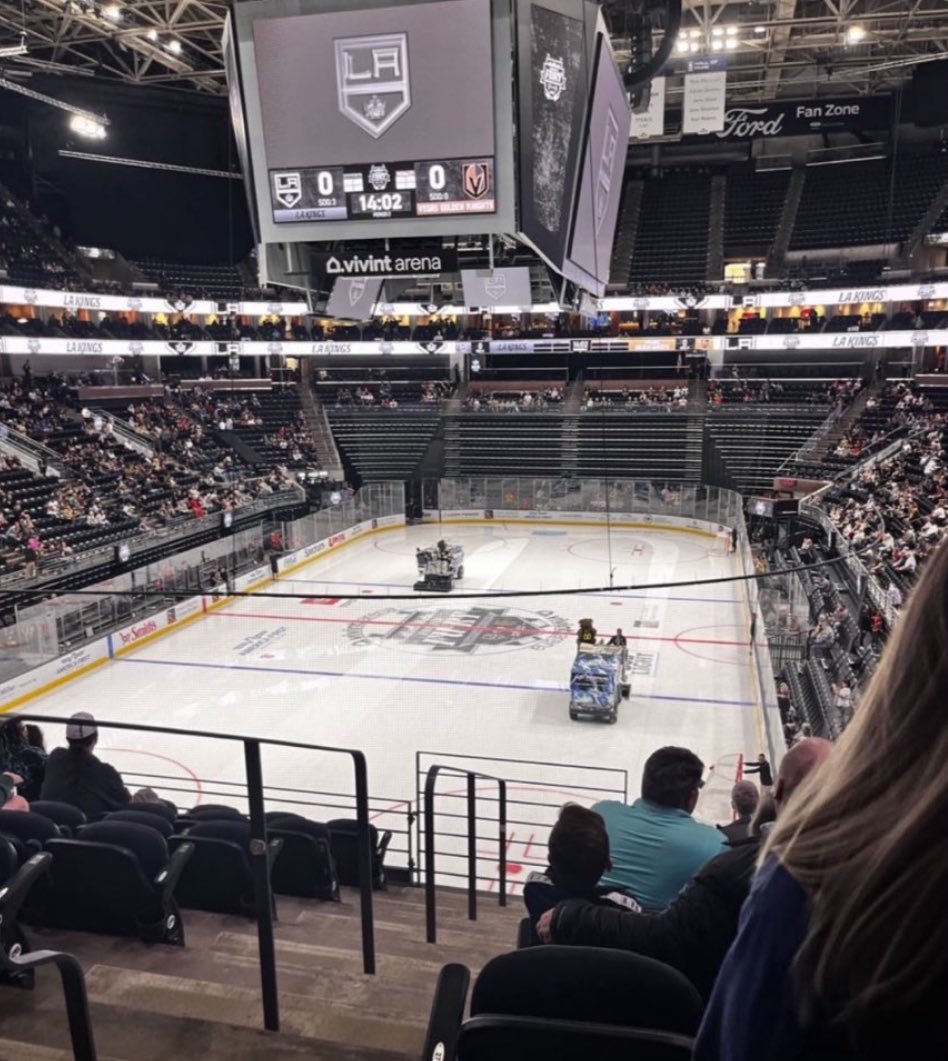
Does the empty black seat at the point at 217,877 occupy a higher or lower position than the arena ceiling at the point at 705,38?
lower

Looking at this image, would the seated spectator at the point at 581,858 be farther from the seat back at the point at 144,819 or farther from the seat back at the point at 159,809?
the seat back at the point at 159,809

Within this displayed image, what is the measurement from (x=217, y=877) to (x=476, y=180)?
4.07 metres

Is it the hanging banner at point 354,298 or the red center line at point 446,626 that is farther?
the red center line at point 446,626

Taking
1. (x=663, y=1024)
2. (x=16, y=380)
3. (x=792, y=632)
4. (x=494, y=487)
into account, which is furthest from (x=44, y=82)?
(x=663, y=1024)

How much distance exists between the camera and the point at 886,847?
86 centimetres

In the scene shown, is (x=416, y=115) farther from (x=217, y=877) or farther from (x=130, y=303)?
(x=130, y=303)

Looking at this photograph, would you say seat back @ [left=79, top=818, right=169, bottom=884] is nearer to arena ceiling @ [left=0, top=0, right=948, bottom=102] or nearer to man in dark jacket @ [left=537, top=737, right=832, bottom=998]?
man in dark jacket @ [left=537, top=737, right=832, bottom=998]

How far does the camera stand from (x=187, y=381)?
3612 cm

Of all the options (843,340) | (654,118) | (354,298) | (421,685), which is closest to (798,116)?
(843,340)

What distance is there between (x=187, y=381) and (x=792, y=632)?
30.4 metres

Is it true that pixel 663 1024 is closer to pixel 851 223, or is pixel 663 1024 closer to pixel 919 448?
pixel 919 448

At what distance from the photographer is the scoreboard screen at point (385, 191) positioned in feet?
16.2

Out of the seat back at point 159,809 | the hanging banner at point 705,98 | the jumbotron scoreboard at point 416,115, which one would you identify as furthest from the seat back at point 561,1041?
the hanging banner at point 705,98

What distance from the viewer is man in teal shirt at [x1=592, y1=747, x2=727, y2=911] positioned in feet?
10.4
